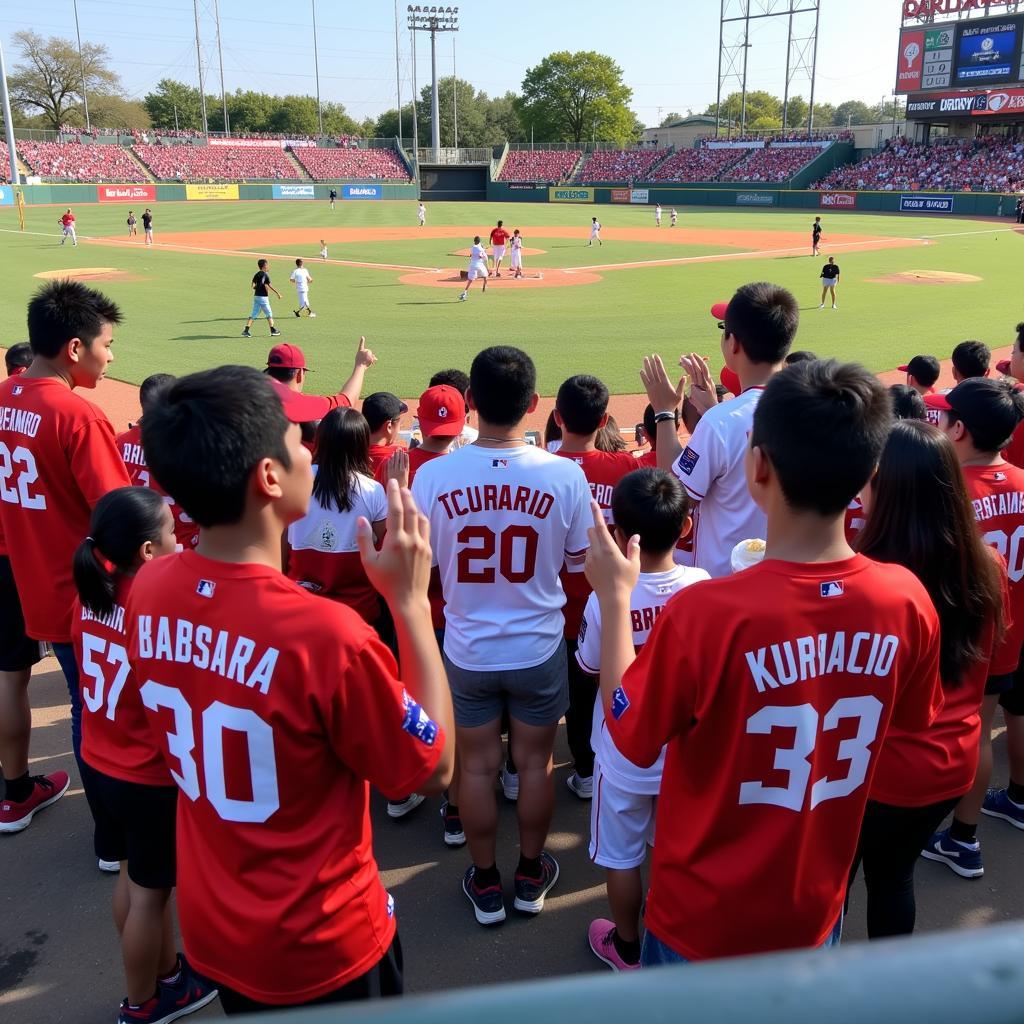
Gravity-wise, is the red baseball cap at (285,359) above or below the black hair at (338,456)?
above

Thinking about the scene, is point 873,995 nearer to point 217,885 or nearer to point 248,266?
point 217,885

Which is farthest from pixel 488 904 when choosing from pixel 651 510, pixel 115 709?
pixel 651 510

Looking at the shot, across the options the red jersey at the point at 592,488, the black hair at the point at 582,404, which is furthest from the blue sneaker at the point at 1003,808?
the black hair at the point at 582,404

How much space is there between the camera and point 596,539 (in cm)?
268

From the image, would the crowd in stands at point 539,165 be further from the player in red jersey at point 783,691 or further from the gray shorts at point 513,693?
the player in red jersey at point 783,691

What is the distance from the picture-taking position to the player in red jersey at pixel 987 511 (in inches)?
153

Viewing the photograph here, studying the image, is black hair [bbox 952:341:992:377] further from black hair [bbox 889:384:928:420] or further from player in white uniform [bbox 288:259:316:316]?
player in white uniform [bbox 288:259:316:316]

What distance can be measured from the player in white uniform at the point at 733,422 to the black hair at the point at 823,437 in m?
2.01

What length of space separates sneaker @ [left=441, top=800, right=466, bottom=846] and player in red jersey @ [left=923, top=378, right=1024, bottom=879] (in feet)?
7.95

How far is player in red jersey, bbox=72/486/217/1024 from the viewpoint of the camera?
10.7ft

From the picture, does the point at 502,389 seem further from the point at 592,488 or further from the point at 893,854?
the point at 893,854

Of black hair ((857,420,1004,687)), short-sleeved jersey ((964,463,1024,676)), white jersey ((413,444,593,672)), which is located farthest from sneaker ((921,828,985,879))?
white jersey ((413,444,593,672))

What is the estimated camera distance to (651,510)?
357 centimetres

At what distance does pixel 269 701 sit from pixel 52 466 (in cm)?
301
